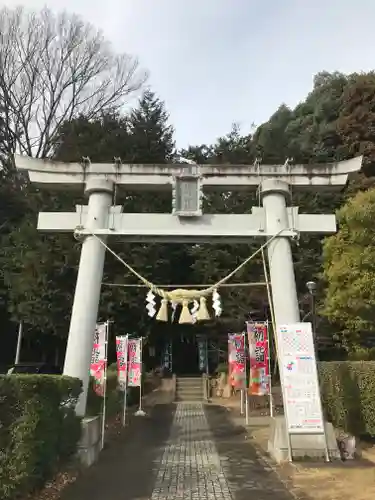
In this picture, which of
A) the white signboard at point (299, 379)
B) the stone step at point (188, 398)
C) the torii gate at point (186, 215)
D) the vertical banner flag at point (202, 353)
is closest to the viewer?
the white signboard at point (299, 379)

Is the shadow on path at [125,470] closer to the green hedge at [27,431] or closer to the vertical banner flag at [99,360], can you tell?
the green hedge at [27,431]

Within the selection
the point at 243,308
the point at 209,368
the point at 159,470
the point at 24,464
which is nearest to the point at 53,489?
the point at 24,464

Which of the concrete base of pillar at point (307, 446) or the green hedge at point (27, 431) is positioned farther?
the concrete base of pillar at point (307, 446)

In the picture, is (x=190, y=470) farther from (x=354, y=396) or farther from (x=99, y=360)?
(x=354, y=396)

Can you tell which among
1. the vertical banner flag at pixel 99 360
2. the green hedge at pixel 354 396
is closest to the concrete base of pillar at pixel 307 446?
the green hedge at pixel 354 396

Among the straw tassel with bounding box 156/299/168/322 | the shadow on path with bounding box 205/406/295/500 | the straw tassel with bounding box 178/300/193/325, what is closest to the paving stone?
the shadow on path with bounding box 205/406/295/500

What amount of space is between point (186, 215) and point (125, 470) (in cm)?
521

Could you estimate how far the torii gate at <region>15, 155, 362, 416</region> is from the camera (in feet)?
35.0

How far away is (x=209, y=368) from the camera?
33.0 metres

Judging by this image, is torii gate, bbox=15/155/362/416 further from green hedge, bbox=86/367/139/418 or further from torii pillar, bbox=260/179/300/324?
green hedge, bbox=86/367/139/418

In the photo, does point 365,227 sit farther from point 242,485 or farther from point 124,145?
point 124,145

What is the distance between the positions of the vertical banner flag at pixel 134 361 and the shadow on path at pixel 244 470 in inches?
154

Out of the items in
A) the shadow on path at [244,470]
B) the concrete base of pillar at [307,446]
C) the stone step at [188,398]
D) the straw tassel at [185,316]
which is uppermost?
the straw tassel at [185,316]

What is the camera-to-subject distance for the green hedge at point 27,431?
573 centimetres
